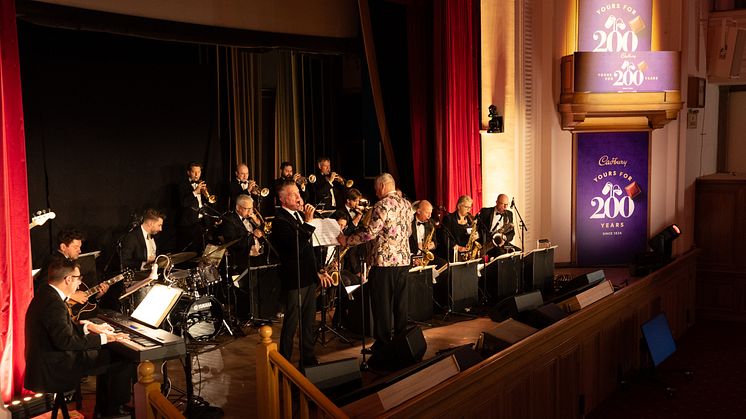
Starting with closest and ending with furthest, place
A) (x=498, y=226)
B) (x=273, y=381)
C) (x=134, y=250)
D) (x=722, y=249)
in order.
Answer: (x=273, y=381) → (x=134, y=250) → (x=498, y=226) → (x=722, y=249)

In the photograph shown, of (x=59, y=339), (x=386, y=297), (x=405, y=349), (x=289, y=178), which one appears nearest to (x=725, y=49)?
(x=289, y=178)

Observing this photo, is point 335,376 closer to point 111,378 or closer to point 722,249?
point 111,378

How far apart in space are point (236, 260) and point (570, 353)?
3472mm

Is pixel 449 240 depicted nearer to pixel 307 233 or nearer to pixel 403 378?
pixel 307 233

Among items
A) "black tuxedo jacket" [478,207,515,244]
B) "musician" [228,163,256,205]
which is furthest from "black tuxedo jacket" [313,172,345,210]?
"black tuxedo jacket" [478,207,515,244]

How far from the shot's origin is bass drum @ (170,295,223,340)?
23.2 ft

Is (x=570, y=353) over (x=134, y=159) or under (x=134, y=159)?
under

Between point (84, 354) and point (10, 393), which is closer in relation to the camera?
point (84, 354)

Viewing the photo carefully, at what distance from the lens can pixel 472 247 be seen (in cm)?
820

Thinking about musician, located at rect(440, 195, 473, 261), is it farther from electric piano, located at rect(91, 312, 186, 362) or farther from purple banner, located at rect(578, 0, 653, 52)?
electric piano, located at rect(91, 312, 186, 362)

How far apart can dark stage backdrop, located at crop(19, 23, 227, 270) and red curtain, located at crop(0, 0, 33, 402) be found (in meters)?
2.54

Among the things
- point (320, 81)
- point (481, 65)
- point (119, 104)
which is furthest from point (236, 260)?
point (320, 81)

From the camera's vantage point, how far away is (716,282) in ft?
30.8

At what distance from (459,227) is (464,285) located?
688 mm
